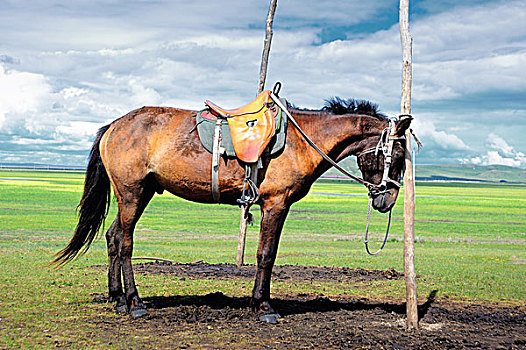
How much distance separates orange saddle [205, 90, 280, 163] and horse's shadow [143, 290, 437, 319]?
2.75m

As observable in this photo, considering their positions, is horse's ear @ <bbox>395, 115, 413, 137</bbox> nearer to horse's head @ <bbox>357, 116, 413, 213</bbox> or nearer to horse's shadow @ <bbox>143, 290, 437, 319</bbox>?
horse's head @ <bbox>357, 116, 413, 213</bbox>

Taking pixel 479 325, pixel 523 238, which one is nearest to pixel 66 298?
pixel 479 325

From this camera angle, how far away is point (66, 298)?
383 inches

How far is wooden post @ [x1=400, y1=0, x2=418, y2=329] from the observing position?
26.5 ft

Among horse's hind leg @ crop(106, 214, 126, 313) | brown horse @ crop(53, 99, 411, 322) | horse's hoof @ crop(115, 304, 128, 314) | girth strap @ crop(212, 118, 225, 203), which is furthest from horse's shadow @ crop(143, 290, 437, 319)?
girth strap @ crop(212, 118, 225, 203)

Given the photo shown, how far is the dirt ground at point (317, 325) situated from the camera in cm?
720

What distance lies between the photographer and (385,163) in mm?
8234

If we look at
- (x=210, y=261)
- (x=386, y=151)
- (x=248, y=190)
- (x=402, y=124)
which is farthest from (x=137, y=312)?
(x=210, y=261)

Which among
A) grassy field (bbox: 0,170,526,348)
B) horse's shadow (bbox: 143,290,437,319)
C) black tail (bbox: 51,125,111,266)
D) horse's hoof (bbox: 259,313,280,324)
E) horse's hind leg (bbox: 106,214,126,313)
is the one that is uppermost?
black tail (bbox: 51,125,111,266)

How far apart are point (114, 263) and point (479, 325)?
237 inches

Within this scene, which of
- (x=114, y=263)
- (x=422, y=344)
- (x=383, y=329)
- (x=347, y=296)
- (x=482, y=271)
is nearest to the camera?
(x=422, y=344)

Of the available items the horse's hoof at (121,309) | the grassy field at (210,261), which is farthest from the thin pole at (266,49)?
the horse's hoof at (121,309)

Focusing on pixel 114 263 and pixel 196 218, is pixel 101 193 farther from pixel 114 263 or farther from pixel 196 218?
pixel 196 218

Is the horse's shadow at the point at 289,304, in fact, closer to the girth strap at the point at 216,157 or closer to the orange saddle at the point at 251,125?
the girth strap at the point at 216,157
